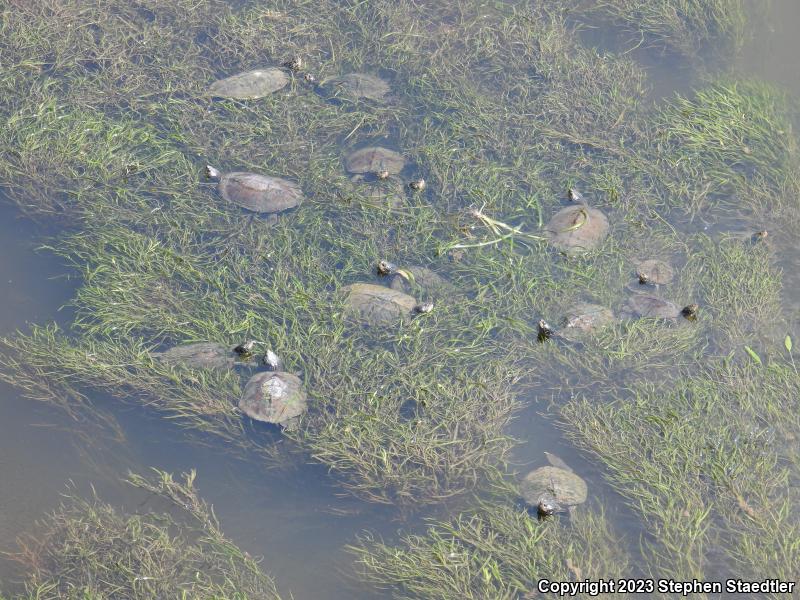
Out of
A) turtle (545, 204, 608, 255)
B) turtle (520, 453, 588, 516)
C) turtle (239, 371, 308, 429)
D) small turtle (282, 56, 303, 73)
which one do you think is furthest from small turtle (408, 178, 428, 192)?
turtle (520, 453, 588, 516)

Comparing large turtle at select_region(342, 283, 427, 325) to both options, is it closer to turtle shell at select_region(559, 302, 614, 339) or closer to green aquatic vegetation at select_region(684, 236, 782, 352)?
turtle shell at select_region(559, 302, 614, 339)

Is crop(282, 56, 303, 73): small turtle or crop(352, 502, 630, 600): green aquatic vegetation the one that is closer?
crop(352, 502, 630, 600): green aquatic vegetation

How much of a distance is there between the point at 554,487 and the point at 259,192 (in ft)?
9.54

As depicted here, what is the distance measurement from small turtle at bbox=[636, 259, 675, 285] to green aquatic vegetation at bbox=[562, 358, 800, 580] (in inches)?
28.9

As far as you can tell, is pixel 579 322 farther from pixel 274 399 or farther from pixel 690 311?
pixel 274 399

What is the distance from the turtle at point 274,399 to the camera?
4375 mm

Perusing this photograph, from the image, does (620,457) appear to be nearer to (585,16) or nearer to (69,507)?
(69,507)

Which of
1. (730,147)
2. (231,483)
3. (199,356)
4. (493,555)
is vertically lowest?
(231,483)

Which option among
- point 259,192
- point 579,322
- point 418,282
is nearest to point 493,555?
point 579,322

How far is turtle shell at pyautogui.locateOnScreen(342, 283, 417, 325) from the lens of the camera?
4832mm

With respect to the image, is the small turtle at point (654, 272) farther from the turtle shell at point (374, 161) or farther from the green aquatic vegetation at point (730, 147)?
the turtle shell at point (374, 161)

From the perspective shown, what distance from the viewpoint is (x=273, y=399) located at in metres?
4.38

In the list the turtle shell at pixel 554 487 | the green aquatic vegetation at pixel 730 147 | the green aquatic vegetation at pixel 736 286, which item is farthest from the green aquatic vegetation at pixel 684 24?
the turtle shell at pixel 554 487

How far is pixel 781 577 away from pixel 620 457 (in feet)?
3.30
